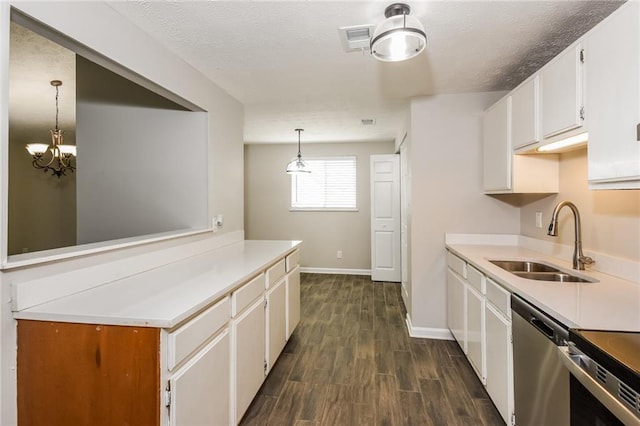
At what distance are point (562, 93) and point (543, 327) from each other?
1218 mm

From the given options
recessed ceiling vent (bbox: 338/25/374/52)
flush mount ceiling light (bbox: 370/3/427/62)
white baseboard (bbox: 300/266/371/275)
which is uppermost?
recessed ceiling vent (bbox: 338/25/374/52)

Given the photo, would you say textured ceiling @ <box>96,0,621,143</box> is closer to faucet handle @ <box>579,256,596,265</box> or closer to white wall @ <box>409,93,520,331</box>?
white wall @ <box>409,93,520,331</box>

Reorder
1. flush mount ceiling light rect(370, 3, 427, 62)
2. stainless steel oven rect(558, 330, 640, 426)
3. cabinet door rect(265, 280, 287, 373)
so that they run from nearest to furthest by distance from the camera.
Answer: stainless steel oven rect(558, 330, 640, 426) < flush mount ceiling light rect(370, 3, 427, 62) < cabinet door rect(265, 280, 287, 373)

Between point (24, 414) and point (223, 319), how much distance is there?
0.77 meters

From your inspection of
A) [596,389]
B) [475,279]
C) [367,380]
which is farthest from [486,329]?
[596,389]

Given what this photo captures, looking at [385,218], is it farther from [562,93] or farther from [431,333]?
[562,93]

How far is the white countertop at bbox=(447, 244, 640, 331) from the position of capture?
3.77 ft

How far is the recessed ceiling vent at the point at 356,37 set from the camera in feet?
5.97

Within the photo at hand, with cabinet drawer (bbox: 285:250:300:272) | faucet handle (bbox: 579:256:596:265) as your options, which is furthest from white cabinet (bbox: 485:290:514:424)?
cabinet drawer (bbox: 285:250:300:272)

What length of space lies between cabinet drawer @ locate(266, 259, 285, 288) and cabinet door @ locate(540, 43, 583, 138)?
1.97m

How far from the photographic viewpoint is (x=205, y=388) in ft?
4.53

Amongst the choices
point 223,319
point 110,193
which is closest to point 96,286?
point 223,319

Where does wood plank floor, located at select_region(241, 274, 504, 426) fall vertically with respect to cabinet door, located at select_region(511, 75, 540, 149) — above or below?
below

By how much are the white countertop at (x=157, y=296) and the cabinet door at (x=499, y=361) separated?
1.46 meters
